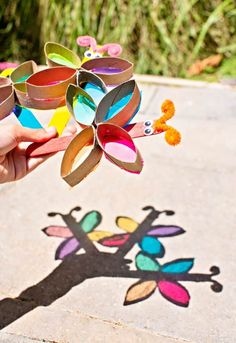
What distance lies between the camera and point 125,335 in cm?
216

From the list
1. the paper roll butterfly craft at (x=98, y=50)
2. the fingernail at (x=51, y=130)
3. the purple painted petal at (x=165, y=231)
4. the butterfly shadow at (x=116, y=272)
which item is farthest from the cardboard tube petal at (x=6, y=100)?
the purple painted petal at (x=165, y=231)

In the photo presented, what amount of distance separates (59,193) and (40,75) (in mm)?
1297

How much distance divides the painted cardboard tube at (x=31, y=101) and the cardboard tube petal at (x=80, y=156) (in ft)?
0.66

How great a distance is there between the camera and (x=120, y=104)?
74.0 inches

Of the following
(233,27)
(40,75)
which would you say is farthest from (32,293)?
(233,27)

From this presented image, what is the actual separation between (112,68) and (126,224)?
3.43ft

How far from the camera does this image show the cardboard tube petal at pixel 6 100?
1902 mm

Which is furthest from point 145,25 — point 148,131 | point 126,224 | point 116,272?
point 148,131

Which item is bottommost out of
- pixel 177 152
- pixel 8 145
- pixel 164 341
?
pixel 177 152

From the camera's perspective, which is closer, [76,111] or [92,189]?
[76,111]

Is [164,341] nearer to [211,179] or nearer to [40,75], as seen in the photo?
[40,75]

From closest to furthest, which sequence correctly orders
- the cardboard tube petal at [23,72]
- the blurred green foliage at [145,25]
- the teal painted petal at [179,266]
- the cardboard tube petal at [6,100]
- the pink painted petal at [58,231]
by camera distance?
the cardboard tube petal at [6,100], the cardboard tube petal at [23,72], the teal painted petal at [179,266], the pink painted petal at [58,231], the blurred green foliage at [145,25]

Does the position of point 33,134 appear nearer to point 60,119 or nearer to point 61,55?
point 60,119

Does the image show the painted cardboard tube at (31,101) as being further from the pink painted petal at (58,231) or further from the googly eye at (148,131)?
the pink painted petal at (58,231)
